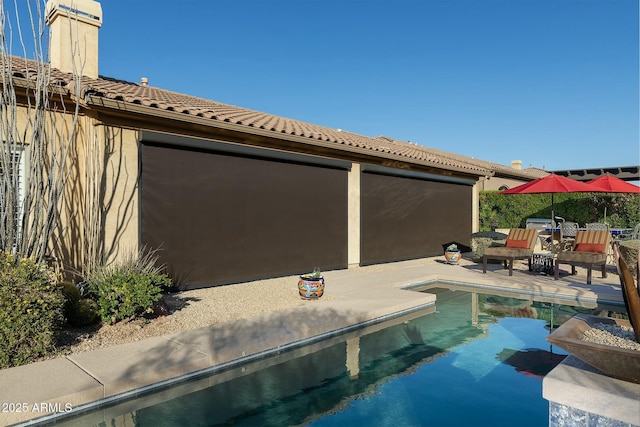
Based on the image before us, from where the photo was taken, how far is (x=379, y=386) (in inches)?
184

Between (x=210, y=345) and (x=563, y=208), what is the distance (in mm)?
19215

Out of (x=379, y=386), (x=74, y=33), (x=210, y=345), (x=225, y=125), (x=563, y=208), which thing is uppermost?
(x=74, y=33)

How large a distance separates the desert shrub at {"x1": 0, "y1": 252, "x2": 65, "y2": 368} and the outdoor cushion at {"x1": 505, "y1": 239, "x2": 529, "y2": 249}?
1070 centimetres

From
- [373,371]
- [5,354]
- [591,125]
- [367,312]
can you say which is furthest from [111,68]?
[591,125]

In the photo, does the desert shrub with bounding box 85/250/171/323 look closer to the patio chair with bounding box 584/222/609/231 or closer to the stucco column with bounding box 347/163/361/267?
the stucco column with bounding box 347/163/361/267

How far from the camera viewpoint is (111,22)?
31.8ft

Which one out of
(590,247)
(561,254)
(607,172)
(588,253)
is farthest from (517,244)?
(607,172)

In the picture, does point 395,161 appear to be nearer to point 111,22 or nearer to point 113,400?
point 111,22

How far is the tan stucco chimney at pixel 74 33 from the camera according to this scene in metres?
8.81

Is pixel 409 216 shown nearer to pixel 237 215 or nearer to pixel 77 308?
pixel 237 215

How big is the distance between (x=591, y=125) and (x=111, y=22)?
19.5 metres

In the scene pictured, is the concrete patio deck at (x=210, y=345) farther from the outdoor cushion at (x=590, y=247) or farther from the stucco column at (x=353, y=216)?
the stucco column at (x=353, y=216)

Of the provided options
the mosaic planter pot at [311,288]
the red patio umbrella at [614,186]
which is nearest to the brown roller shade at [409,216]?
the red patio umbrella at [614,186]

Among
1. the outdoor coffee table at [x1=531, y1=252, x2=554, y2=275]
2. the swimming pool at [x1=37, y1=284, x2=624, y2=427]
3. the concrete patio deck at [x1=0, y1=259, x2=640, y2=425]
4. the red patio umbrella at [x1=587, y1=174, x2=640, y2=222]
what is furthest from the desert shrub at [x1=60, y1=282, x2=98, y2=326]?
the red patio umbrella at [x1=587, y1=174, x2=640, y2=222]
